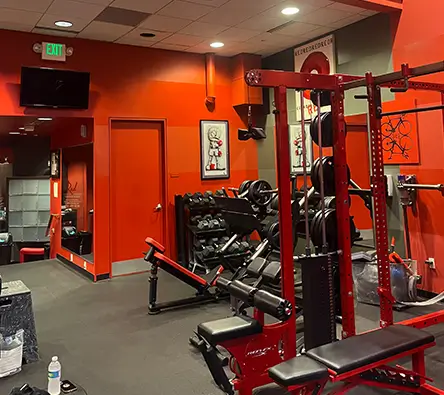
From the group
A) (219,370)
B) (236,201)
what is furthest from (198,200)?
(219,370)

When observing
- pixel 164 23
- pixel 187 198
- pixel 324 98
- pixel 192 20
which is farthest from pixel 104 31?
pixel 324 98

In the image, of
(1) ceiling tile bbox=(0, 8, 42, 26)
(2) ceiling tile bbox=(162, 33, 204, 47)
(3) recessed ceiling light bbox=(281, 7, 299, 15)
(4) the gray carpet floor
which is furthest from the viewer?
(2) ceiling tile bbox=(162, 33, 204, 47)

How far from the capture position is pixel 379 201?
325cm

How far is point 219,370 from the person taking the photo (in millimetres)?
2510

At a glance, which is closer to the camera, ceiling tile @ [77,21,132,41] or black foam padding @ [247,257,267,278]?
black foam padding @ [247,257,267,278]

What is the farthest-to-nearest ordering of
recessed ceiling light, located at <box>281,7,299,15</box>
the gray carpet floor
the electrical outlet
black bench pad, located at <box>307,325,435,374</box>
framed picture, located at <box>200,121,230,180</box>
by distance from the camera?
framed picture, located at <box>200,121,230,180</box>
recessed ceiling light, located at <box>281,7,299,15</box>
the electrical outlet
the gray carpet floor
black bench pad, located at <box>307,325,435,374</box>

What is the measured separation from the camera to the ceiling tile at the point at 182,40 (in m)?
6.21

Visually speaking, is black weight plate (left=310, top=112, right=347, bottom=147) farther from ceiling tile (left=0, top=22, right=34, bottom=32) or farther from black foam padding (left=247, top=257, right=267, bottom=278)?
ceiling tile (left=0, top=22, right=34, bottom=32)

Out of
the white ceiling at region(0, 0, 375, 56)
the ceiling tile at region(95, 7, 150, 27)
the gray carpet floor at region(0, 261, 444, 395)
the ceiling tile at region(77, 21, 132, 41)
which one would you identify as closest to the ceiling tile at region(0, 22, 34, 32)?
the white ceiling at region(0, 0, 375, 56)

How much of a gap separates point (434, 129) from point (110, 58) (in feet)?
15.1

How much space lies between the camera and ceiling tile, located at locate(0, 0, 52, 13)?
15.6ft

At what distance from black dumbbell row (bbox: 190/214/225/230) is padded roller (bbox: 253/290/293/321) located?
3977 mm

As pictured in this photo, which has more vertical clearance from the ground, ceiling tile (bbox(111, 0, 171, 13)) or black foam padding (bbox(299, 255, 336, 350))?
ceiling tile (bbox(111, 0, 171, 13))

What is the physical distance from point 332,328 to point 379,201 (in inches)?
40.4
